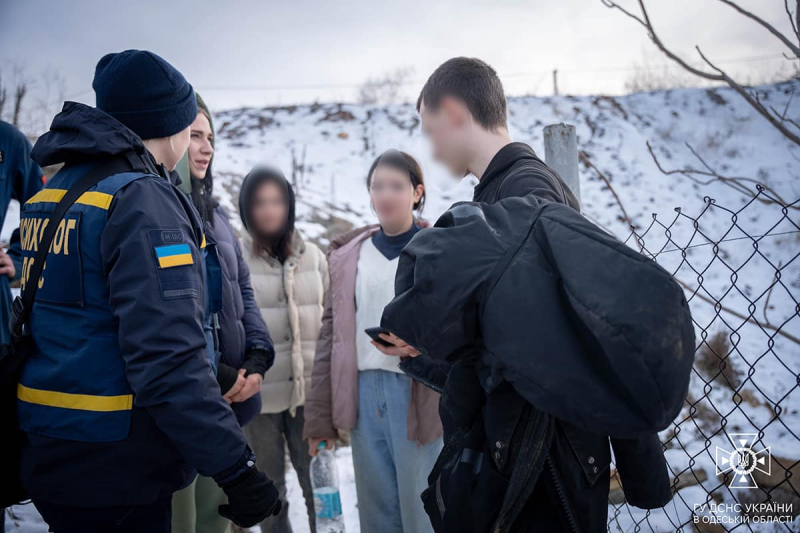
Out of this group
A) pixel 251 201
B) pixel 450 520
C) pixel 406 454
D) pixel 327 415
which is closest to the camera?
pixel 450 520

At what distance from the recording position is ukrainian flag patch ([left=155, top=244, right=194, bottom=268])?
4.16 ft

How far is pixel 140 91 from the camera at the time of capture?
1.47 m

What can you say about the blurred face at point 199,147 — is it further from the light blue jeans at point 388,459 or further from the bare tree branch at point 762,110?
the bare tree branch at point 762,110

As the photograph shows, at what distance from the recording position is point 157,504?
52.7 inches

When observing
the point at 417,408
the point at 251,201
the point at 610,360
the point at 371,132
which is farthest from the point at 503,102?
the point at 371,132

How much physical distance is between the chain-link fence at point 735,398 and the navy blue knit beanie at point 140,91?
1.66 meters

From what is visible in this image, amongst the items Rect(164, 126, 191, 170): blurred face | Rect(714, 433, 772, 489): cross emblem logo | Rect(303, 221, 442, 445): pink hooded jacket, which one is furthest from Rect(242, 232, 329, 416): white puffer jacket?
Rect(714, 433, 772, 489): cross emblem logo

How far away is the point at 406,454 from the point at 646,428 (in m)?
1.59

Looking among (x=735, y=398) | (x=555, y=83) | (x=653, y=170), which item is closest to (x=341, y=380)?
(x=735, y=398)

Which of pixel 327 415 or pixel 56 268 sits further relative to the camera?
pixel 327 415

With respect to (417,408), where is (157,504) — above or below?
above

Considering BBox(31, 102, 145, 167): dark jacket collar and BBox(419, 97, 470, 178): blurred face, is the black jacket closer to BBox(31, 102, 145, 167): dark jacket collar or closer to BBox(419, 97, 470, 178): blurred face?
BBox(419, 97, 470, 178): blurred face

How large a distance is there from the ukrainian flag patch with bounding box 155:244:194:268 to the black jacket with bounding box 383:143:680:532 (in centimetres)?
65

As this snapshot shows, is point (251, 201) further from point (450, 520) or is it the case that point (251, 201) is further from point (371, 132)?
point (371, 132)
